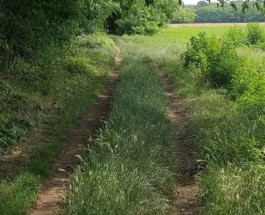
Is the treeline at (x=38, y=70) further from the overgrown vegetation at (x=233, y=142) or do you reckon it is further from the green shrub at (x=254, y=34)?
the green shrub at (x=254, y=34)

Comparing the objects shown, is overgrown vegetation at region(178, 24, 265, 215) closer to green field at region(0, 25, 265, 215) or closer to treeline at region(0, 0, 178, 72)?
green field at region(0, 25, 265, 215)

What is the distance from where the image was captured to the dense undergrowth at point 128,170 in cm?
571

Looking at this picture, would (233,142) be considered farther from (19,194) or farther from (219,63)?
(219,63)

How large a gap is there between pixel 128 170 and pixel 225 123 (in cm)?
363

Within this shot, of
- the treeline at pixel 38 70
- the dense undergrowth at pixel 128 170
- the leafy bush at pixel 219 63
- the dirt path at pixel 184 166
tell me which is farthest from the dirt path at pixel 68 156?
the leafy bush at pixel 219 63

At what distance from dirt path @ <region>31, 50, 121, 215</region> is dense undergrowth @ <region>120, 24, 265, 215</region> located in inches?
86.5

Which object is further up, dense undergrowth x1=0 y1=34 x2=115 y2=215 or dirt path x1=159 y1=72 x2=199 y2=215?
dense undergrowth x1=0 y1=34 x2=115 y2=215

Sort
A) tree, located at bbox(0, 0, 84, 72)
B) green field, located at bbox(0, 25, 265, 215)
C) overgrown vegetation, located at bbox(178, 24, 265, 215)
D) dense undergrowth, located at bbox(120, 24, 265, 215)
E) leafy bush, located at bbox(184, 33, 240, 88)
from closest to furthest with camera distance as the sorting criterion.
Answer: green field, located at bbox(0, 25, 265, 215) → overgrown vegetation, located at bbox(178, 24, 265, 215) → dense undergrowth, located at bbox(120, 24, 265, 215) → tree, located at bbox(0, 0, 84, 72) → leafy bush, located at bbox(184, 33, 240, 88)

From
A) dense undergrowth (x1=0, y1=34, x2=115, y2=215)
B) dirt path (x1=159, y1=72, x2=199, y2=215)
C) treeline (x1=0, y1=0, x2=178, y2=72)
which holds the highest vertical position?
treeline (x1=0, y1=0, x2=178, y2=72)

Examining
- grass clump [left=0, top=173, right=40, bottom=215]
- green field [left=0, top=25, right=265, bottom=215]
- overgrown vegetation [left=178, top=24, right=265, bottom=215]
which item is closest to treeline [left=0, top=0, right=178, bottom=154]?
green field [left=0, top=25, right=265, bottom=215]

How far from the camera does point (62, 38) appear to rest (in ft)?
57.3

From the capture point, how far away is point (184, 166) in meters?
8.47

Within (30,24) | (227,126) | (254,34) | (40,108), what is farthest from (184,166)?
(254,34)

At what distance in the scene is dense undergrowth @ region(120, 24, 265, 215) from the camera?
20.3 ft
